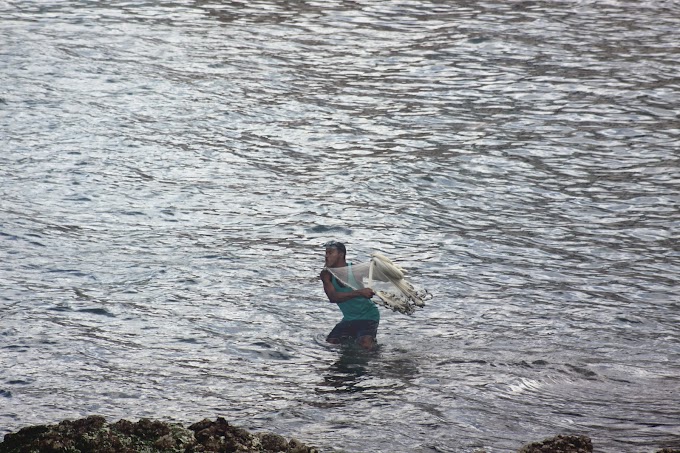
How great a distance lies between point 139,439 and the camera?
937 centimetres

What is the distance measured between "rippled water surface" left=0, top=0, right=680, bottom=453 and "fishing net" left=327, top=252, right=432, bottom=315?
2.71 feet

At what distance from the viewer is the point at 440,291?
15812 millimetres

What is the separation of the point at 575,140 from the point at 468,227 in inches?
204

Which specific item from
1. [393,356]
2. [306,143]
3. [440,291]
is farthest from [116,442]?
[306,143]

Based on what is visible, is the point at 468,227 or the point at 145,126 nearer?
the point at 468,227

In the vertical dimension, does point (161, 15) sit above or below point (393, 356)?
above

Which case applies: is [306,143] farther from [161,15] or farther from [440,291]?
[161,15]

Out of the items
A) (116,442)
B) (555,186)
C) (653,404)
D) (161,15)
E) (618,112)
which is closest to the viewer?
(116,442)

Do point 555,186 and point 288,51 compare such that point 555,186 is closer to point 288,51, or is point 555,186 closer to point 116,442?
point 288,51

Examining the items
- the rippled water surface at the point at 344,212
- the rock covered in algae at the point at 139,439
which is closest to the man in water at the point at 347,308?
the rippled water surface at the point at 344,212

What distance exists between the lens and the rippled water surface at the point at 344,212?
11945 millimetres

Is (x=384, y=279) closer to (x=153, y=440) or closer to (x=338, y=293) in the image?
(x=338, y=293)

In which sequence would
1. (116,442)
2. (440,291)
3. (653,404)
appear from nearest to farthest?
1. (116,442)
2. (653,404)
3. (440,291)

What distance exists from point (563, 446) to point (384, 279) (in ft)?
13.2
